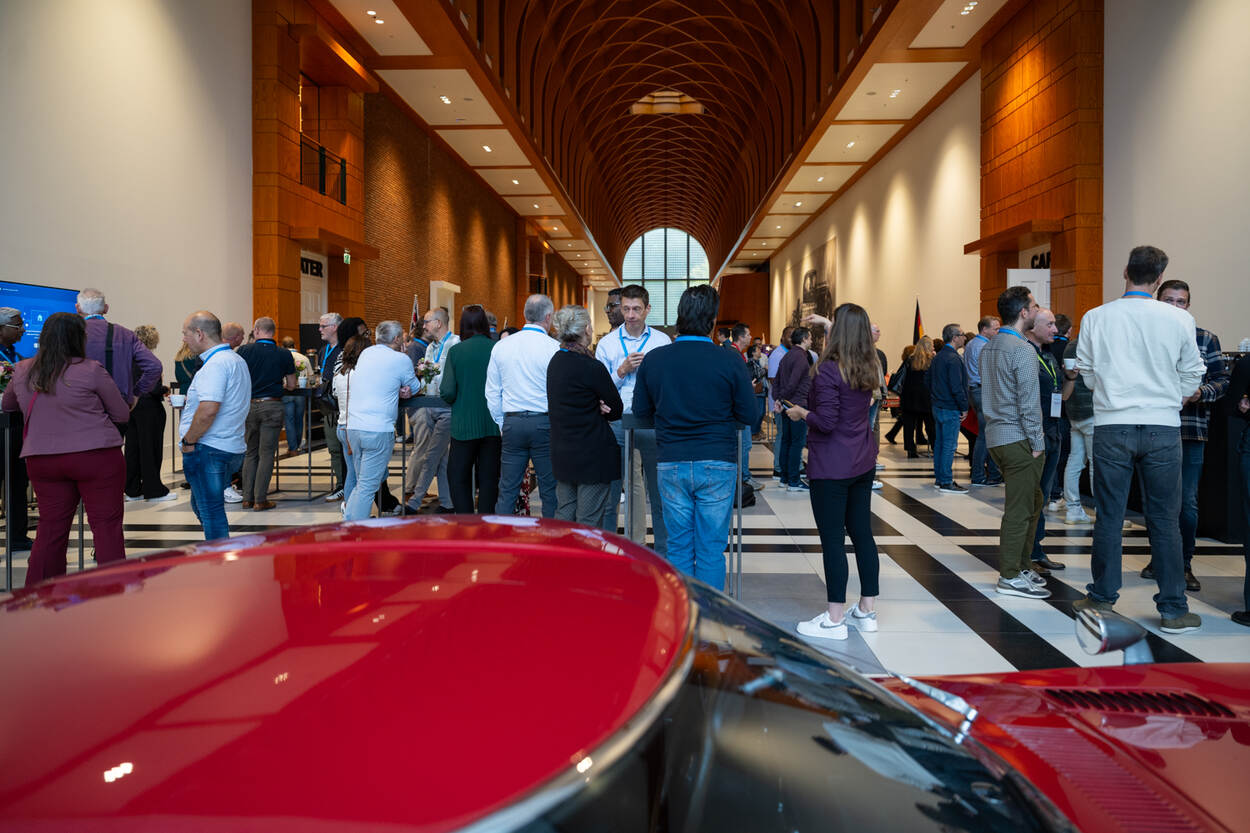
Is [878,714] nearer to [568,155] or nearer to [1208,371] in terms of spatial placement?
[1208,371]

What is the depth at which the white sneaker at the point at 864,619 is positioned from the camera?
13.4 feet

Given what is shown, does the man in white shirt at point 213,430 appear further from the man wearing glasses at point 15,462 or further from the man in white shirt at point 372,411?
the man wearing glasses at point 15,462

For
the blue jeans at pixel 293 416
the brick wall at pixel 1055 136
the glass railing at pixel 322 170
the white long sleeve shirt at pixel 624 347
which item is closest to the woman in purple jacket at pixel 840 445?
the white long sleeve shirt at pixel 624 347

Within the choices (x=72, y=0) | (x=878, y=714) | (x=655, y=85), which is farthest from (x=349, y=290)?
(x=655, y=85)

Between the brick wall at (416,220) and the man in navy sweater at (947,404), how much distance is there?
10207mm

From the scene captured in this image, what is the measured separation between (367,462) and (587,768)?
510cm

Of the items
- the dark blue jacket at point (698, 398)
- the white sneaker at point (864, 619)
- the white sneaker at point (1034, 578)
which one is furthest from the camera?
the white sneaker at point (1034, 578)

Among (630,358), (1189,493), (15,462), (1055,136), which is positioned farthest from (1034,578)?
(1055,136)

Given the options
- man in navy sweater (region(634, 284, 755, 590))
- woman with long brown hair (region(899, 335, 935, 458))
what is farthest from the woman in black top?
woman with long brown hair (region(899, 335, 935, 458))

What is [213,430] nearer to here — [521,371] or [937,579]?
[521,371]

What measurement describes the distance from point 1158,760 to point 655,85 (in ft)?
102

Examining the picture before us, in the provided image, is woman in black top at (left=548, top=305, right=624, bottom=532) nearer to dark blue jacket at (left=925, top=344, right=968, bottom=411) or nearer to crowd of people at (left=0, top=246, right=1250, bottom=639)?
crowd of people at (left=0, top=246, right=1250, bottom=639)

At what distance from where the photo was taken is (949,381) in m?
8.67

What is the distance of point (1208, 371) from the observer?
197 inches
